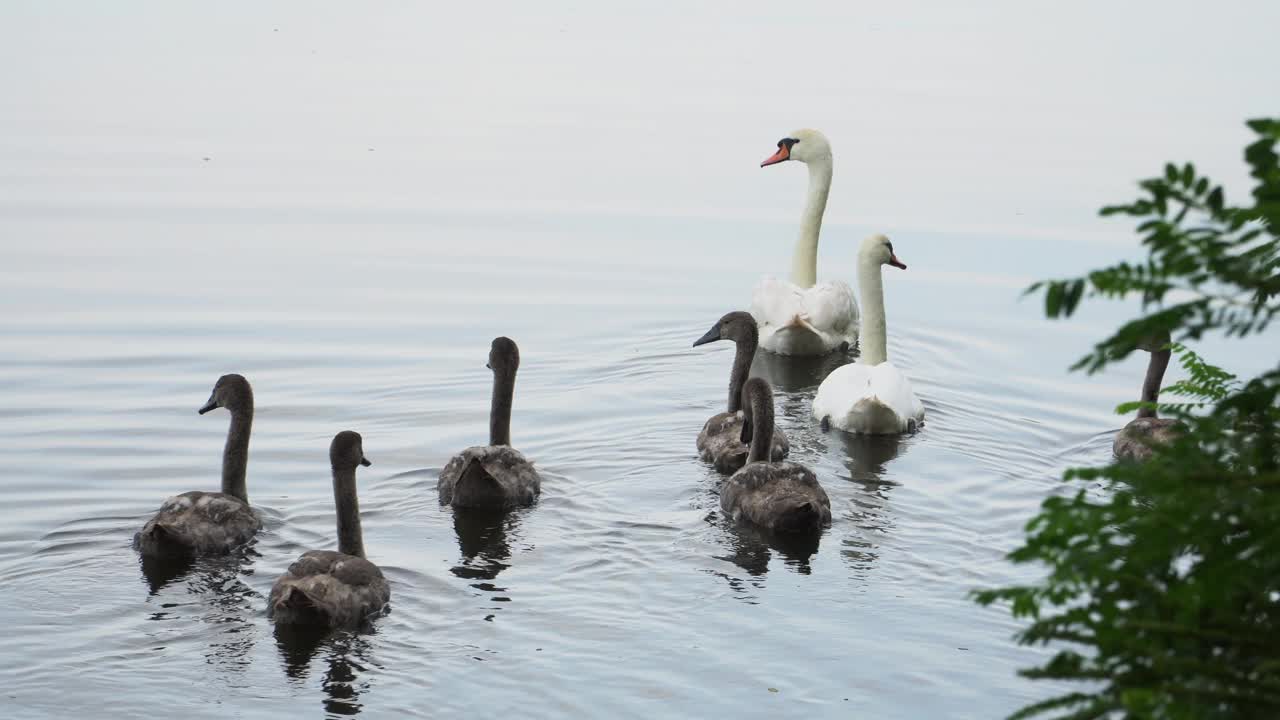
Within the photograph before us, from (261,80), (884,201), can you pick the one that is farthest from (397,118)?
(884,201)

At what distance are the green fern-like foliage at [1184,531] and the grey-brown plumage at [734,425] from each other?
846 cm

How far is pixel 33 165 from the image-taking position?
22.4 meters

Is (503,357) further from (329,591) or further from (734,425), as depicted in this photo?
(329,591)

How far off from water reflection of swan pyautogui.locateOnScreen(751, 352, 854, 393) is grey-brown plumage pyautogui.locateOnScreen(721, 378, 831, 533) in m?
3.82

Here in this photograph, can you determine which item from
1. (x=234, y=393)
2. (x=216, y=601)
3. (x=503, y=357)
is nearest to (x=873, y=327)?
(x=503, y=357)

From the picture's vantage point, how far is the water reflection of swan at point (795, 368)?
15086 mm

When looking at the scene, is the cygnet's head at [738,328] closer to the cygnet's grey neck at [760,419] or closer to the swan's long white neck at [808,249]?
the cygnet's grey neck at [760,419]

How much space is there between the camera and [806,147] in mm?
17812

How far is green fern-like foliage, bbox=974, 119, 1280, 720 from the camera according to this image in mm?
2668

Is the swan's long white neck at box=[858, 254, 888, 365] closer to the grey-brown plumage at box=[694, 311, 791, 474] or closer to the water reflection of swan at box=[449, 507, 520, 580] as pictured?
the grey-brown plumage at box=[694, 311, 791, 474]

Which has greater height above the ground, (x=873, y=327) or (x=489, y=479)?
(x=873, y=327)

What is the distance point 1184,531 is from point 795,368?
13091 millimetres

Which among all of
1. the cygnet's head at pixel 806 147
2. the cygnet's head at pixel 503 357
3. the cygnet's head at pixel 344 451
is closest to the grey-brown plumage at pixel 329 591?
the cygnet's head at pixel 344 451

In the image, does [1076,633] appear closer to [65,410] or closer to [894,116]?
[65,410]
